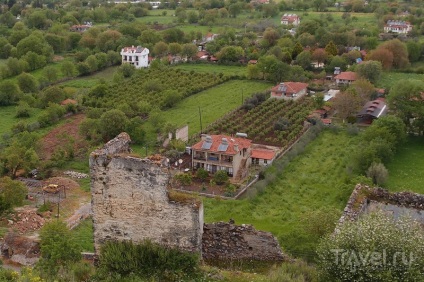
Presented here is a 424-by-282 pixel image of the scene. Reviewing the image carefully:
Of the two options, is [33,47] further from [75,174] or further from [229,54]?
[75,174]

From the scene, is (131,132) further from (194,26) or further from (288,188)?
(194,26)

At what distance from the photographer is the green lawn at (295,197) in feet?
102

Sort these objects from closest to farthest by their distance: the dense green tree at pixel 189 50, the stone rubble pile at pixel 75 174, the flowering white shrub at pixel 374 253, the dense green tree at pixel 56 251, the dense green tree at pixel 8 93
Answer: the flowering white shrub at pixel 374 253, the dense green tree at pixel 56 251, the stone rubble pile at pixel 75 174, the dense green tree at pixel 8 93, the dense green tree at pixel 189 50

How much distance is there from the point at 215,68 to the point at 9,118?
101 ft

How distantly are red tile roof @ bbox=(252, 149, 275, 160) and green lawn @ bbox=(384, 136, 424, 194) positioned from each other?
27.6 ft

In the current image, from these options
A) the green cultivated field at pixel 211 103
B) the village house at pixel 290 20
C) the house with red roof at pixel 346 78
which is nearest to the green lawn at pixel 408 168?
the green cultivated field at pixel 211 103

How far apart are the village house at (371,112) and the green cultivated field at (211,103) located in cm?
1264

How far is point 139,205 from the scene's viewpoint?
15883mm

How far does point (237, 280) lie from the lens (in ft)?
52.3

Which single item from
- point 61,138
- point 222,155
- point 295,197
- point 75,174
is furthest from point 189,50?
point 295,197

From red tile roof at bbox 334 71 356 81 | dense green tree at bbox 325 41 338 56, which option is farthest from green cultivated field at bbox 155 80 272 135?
dense green tree at bbox 325 41 338 56

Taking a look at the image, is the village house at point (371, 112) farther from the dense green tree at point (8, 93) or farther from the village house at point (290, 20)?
the village house at point (290, 20)

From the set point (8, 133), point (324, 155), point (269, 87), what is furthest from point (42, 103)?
point (324, 155)

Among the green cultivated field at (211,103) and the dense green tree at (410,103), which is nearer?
the dense green tree at (410,103)
